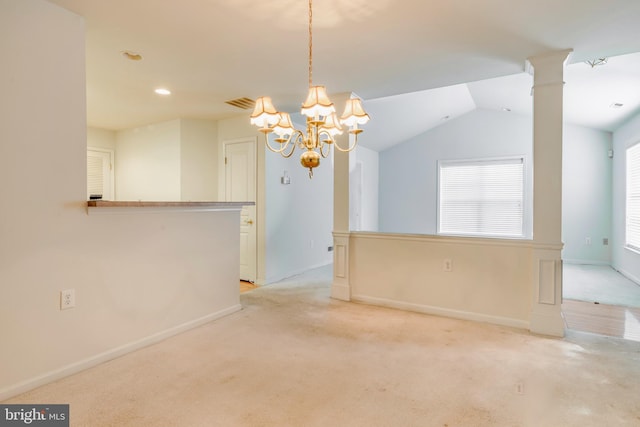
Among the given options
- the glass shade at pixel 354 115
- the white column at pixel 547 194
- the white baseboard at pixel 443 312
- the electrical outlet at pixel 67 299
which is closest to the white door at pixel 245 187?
the white baseboard at pixel 443 312

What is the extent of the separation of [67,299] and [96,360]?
498 mm

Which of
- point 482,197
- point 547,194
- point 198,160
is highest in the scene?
point 198,160

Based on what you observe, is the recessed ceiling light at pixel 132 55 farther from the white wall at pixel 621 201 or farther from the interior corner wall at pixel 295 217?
the white wall at pixel 621 201

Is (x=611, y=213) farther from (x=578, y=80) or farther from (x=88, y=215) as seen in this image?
(x=88, y=215)

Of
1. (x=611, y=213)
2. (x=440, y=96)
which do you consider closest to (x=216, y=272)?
(x=440, y=96)

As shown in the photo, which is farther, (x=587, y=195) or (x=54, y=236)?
(x=587, y=195)

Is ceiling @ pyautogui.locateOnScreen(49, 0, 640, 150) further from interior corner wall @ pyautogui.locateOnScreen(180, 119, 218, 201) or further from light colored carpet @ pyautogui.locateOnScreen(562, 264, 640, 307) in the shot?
light colored carpet @ pyautogui.locateOnScreen(562, 264, 640, 307)

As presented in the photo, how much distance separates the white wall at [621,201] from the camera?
479 cm

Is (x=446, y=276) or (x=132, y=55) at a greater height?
(x=132, y=55)

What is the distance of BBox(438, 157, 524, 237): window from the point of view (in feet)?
21.5

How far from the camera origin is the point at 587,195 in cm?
607

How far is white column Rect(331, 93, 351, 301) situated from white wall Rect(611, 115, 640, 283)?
416 centimetres

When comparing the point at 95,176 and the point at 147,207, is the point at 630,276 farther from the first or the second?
the point at 95,176

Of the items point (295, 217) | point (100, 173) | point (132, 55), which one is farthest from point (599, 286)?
point (100, 173)
